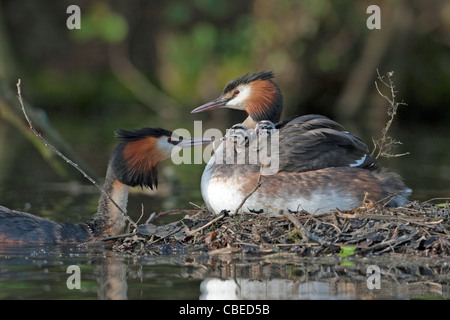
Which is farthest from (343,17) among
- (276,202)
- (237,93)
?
(276,202)

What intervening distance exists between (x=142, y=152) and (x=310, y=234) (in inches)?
75.2

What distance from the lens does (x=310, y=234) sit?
6.59 metres

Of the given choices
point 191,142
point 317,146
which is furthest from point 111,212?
point 317,146

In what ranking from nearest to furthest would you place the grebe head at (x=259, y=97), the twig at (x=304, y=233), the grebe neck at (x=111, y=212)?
the twig at (x=304, y=233), the grebe neck at (x=111, y=212), the grebe head at (x=259, y=97)

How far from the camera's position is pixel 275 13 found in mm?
21828

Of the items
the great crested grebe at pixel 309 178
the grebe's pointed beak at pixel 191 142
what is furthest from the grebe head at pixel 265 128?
the grebe's pointed beak at pixel 191 142

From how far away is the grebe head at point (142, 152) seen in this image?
7.74 meters

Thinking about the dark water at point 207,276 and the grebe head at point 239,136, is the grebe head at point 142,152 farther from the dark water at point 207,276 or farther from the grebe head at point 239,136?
the dark water at point 207,276

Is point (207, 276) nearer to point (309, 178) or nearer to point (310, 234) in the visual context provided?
point (310, 234)

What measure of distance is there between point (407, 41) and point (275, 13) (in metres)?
3.35

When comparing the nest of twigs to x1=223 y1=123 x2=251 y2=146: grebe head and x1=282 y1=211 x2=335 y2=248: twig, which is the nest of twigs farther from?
x1=223 y1=123 x2=251 y2=146: grebe head

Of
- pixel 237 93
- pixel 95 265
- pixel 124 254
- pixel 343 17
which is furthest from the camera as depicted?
pixel 343 17
